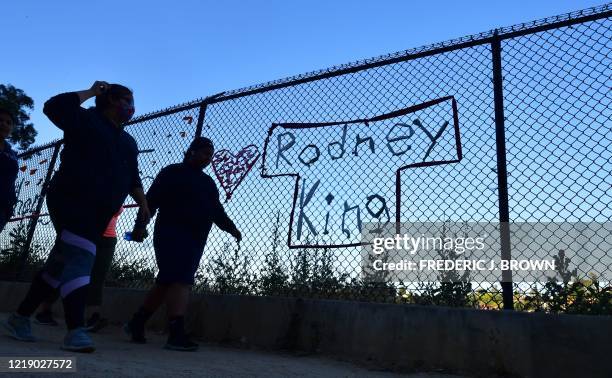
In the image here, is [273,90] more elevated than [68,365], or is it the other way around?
[273,90]

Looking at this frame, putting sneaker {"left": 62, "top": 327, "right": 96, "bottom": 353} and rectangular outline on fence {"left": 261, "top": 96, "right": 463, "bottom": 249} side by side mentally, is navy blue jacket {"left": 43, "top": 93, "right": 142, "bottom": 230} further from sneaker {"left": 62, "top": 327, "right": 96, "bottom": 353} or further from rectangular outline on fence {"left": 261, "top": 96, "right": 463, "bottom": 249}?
rectangular outline on fence {"left": 261, "top": 96, "right": 463, "bottom": 249}

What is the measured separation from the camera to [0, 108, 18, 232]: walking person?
3172 mm

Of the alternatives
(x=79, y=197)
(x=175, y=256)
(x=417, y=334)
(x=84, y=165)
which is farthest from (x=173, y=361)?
(x=417, y=334)

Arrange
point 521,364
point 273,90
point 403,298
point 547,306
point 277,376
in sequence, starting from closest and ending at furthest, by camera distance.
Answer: point 277,376 → point 521,364 → point 547,306 → point 403,298 → point 273,90

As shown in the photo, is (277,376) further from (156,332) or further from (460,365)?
(156,332)

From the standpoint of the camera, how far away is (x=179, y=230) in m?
3.25

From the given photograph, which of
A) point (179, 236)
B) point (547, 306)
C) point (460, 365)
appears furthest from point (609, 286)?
point (179, 236)

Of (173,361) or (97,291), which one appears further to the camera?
(97,291)

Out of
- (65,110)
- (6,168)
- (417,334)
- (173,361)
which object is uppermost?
(65,110)

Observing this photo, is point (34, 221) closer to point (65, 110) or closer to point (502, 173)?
point (65, 110)

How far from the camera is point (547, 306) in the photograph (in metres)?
2.77

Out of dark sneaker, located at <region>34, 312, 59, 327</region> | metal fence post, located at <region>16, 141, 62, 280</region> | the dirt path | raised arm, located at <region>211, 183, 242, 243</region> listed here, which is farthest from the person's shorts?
metal fence post, located at <region>16, 141, 62, 280</region>

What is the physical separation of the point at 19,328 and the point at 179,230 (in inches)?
41.7

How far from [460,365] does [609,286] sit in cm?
91
